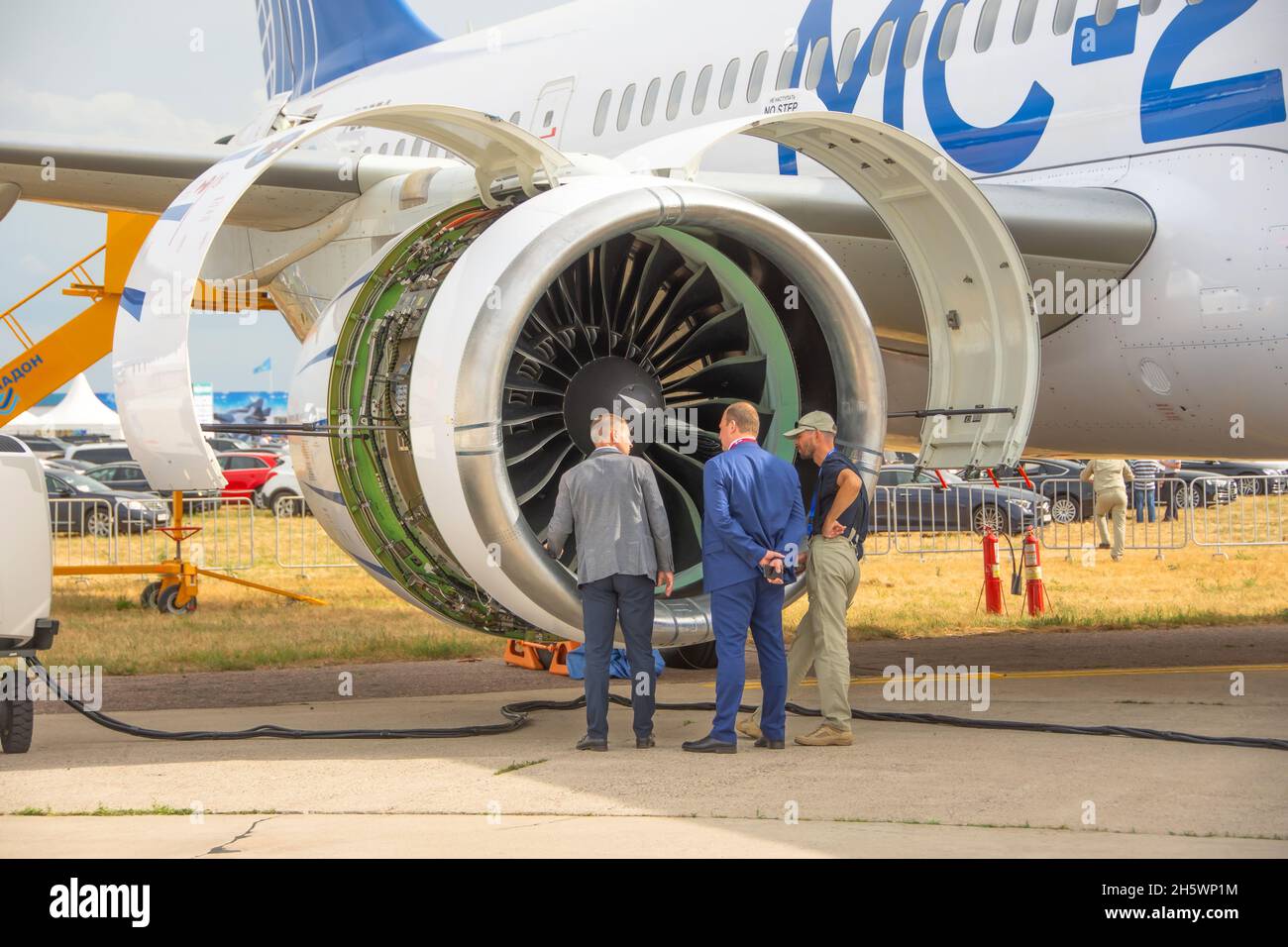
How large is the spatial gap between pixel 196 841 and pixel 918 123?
19.0 feet

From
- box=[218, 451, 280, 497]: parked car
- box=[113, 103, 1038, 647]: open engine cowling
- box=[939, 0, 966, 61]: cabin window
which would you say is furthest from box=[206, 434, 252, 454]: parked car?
box=[113, 103, 1038, 647]: open engine cowling

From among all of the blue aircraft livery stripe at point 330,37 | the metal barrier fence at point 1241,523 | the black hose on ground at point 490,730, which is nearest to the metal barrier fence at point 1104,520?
the metal barrier fence at point 1241,523

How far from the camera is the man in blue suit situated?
6465 mm

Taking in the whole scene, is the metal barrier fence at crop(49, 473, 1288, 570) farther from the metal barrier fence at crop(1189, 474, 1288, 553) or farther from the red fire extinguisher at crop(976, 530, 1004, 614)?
the red fire extinguisher at crop(976, 530, 1004, 614)

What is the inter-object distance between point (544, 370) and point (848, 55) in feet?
9.56

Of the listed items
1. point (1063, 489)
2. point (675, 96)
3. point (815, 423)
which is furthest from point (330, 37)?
point (1063, 489)

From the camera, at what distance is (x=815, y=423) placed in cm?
696

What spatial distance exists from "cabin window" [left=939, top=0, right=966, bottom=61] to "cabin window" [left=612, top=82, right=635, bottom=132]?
313cm

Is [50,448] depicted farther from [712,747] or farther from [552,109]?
[712,747]

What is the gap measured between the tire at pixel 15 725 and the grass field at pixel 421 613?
3.39 metres

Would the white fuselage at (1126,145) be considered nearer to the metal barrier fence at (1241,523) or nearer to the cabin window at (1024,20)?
the cabin window at (1024,20)

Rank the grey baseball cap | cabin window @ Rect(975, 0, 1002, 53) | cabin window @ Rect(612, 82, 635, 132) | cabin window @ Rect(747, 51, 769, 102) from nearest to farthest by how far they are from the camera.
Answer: the grey baseball cap < cabin window @ Rect(975, 0, 1002, 53) < cabin window @ Rect(747, 51, 769, 102) < cabin window @ Rect(612, 82, 635, 132)

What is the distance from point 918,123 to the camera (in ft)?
28.4

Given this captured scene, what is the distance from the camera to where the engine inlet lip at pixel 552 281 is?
6109mm
